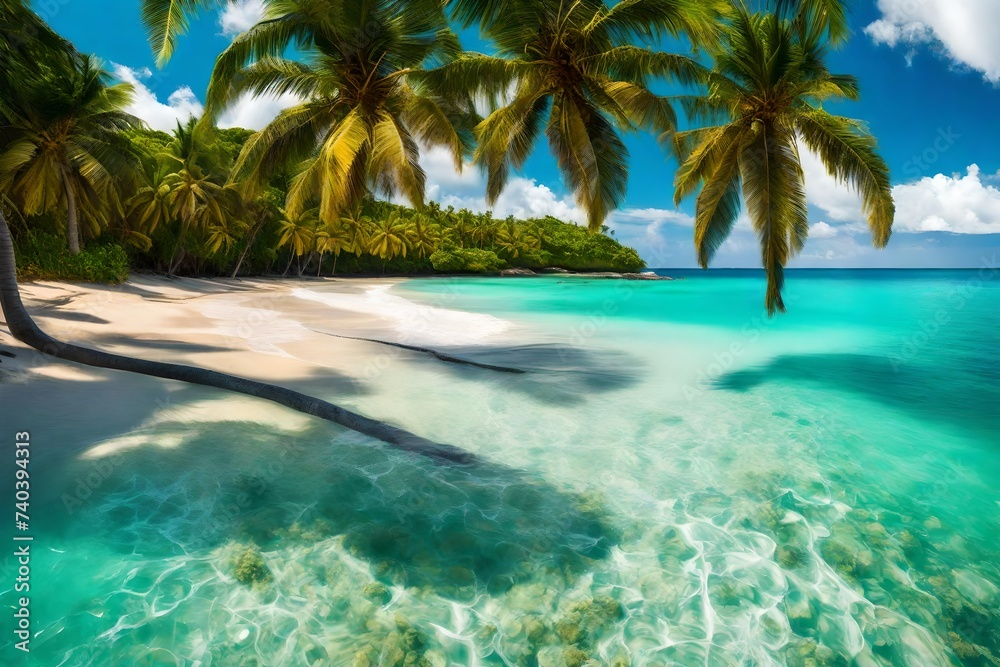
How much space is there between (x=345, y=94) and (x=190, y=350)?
6.44 meters

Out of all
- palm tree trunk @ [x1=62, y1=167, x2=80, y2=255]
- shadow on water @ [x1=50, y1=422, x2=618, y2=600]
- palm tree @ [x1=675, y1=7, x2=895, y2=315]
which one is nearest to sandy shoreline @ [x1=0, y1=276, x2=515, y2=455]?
shadow on water @ [x1=50, y1=422, x2=618, y2=600]

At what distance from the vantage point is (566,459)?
530 cm

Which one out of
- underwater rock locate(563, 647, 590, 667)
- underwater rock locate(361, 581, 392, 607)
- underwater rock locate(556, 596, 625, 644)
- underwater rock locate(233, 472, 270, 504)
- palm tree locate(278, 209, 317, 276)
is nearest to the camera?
underwater rock locate(563, 647, 590, 667)

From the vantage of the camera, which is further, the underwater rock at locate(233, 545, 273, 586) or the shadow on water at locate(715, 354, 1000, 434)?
the shadow on water at locate(715, 354, 1000, 434)

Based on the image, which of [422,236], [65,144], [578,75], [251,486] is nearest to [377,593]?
[251,486]

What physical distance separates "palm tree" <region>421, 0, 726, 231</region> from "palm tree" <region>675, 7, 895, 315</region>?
132 centimetres

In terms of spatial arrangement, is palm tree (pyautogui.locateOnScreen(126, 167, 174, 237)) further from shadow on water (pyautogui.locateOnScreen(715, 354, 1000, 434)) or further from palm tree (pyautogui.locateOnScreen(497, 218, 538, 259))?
palm tree (pyautogui.locateOnScreen(497, 218, 538, 259))

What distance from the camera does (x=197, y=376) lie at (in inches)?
259

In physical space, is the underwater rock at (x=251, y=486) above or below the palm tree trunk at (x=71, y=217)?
below

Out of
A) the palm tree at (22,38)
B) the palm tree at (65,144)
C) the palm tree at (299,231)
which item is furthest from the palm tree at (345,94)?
the palm tree at (299,231)

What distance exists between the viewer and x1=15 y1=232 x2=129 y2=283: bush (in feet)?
52.8

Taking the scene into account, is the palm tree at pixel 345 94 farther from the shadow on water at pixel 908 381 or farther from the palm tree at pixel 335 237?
the palm tree at pixel 335 237

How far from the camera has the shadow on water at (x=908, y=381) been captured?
796 cm

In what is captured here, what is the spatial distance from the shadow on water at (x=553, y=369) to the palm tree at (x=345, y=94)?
3489 mm
